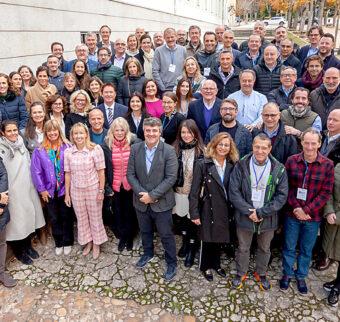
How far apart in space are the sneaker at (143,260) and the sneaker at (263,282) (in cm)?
153

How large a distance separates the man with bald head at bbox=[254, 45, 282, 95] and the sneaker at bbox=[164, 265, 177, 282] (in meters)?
3.34

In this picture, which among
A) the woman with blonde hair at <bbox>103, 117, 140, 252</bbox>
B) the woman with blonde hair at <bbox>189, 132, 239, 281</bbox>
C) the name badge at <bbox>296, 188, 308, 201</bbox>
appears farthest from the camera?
the woman with blonde hair at <bbox>103, 117, 140, 252</bbox>

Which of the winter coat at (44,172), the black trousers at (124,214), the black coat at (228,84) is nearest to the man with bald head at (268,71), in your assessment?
the black coat at (228,84)

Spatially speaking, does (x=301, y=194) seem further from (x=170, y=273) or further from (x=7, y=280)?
(x=7, y=280)

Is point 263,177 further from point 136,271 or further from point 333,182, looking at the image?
point 136,271

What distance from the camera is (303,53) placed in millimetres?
7016

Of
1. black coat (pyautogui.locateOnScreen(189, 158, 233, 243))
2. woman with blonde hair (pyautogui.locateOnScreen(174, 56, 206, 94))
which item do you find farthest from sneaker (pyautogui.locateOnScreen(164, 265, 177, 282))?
woman with blonde hair (pyautogui.locateOnScreen(174, 56, 206, 94))

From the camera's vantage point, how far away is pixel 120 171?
4449mm

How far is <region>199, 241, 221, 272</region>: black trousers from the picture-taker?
13.8 feet

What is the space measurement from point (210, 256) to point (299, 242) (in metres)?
1.18

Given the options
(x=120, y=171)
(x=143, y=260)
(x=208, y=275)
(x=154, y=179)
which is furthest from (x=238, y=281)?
(x=120, y=171)

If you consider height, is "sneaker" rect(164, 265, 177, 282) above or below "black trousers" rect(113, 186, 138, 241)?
below

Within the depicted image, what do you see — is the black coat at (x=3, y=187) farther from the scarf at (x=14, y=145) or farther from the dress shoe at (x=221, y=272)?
the dress shoe at (x=221, y=272)

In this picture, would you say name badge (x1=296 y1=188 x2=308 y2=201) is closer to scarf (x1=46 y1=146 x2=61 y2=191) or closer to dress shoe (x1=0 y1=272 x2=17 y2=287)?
scarf (x1=46 y1=146 x2=61 y2=191)
